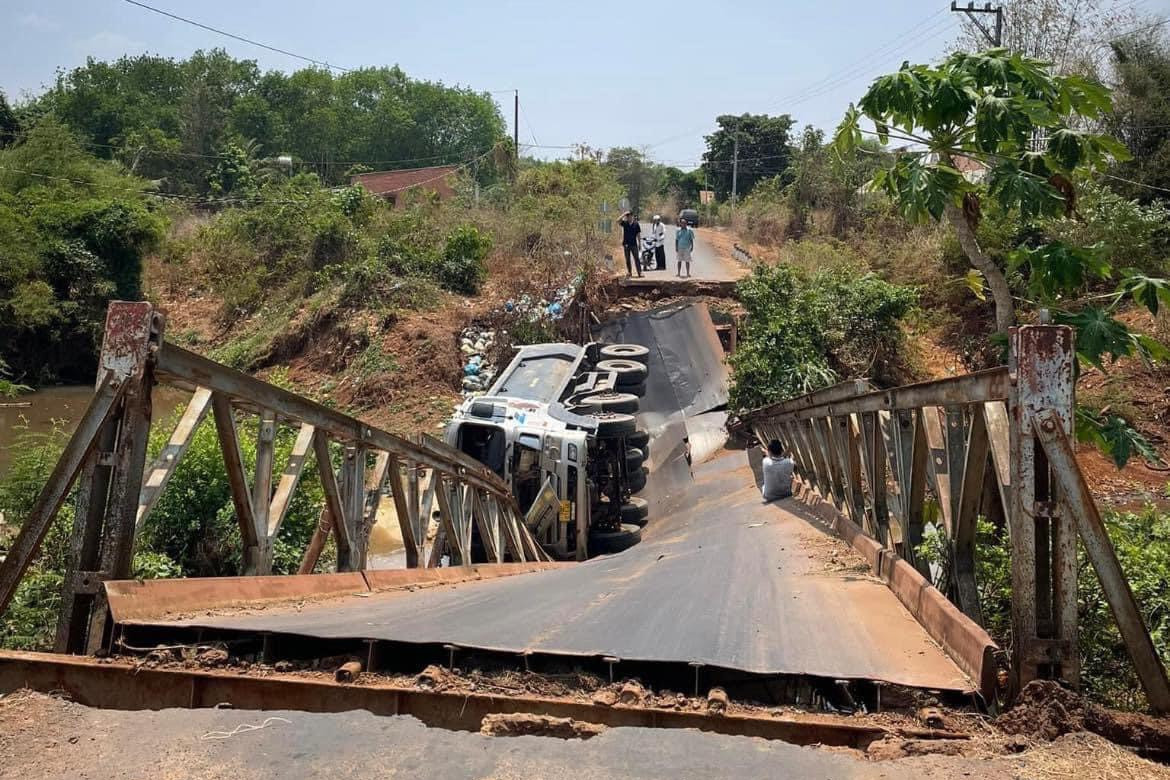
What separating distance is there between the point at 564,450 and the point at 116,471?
7626 mm

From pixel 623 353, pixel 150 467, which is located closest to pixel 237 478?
pixel 150 467

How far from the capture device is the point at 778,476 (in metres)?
10.8

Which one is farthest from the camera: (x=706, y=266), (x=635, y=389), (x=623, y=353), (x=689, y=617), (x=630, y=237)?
(x=706, y=266)

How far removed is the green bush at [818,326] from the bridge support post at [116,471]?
14917mm

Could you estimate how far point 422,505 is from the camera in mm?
7070

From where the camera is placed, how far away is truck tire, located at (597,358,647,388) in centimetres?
1487

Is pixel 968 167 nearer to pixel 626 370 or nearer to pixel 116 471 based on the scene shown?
pixel 626 370

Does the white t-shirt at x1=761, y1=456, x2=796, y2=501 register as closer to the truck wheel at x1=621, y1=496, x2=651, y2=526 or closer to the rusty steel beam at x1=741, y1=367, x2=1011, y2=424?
the truck wheel at x1=621, y1=496, x2=651, y2=526

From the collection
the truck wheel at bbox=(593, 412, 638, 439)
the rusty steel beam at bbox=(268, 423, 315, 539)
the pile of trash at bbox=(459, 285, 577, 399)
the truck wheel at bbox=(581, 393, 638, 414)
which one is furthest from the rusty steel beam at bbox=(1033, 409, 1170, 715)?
the pile of trash at bbox=(459, 285, 577, 399)

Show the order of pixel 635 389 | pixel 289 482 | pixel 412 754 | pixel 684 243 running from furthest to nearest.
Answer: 1. pixel 684 243
2. pixel 635 389
3. pixel 289 482
4. pixel 412 754

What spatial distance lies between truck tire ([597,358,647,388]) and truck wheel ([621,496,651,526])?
90.2 inches

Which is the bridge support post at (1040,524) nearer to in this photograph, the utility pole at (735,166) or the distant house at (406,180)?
the utility pole at (735,166)

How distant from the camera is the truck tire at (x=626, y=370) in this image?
585 inches

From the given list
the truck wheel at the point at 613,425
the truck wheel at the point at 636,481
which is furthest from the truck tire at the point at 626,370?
the truck wheel at the point at 613,425
